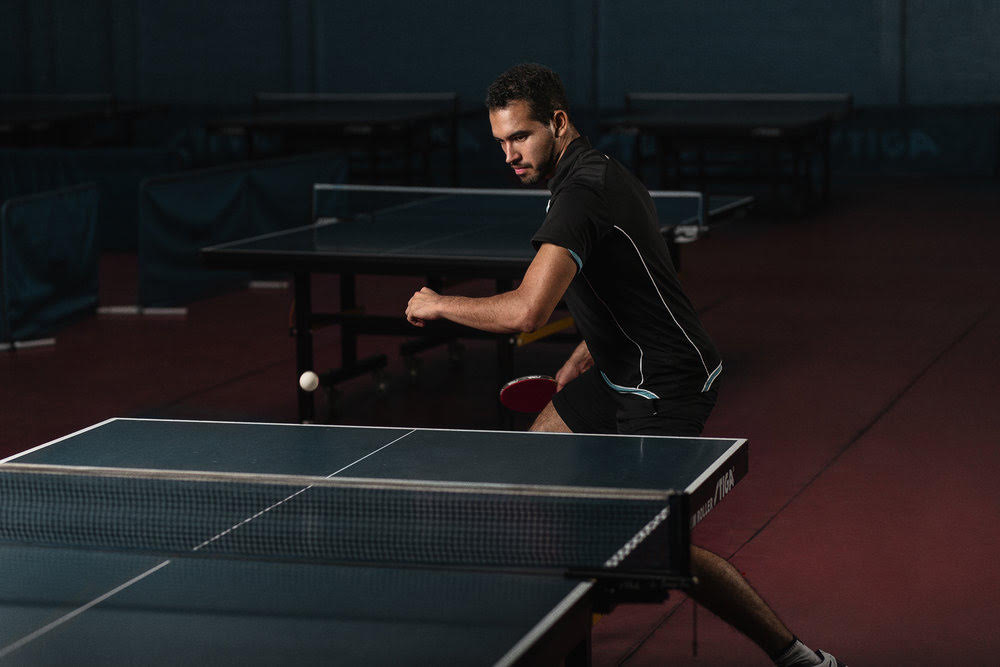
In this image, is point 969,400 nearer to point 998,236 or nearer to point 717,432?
point 717,432

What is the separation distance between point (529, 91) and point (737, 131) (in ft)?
35.7

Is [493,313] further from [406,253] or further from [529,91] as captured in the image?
[406,253]

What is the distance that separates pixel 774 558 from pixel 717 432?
1.72 metres

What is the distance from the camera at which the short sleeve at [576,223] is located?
3.38 m

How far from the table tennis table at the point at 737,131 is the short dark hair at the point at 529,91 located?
30.7ft

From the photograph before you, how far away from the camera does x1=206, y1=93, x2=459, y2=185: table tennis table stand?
1505 cm

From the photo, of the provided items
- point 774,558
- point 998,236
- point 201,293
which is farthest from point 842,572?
point 998,236

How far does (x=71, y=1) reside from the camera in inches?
786

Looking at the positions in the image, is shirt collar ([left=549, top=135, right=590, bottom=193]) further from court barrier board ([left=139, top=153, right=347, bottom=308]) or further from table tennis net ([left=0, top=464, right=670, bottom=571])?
court barrier board ([left=139, top=153, right=347, bottom=308])

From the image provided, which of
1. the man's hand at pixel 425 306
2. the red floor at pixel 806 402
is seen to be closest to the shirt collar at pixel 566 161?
the man's hand at pixel 425 306

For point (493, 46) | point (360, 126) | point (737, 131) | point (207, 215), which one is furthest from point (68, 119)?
point (737, 131)

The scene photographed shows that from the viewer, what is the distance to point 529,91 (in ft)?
11.4

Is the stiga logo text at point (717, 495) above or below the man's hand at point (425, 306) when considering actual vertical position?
below

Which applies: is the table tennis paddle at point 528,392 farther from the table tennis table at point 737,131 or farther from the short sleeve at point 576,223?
the table tennis table at point 737,131
